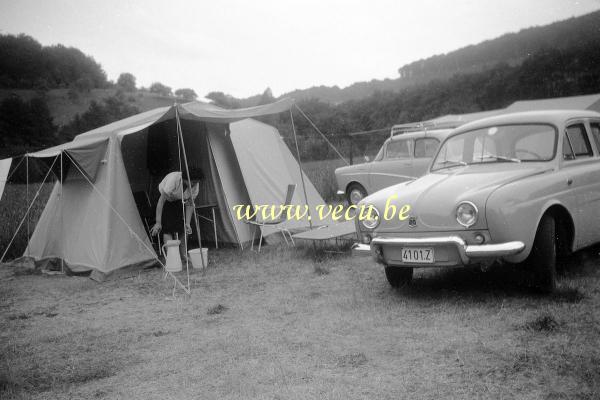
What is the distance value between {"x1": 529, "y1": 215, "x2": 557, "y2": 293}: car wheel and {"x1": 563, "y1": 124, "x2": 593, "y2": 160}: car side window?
92 centimetres

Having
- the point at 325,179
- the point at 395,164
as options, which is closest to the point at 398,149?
the point at 395,164

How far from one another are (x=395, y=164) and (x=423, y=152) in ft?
2.35

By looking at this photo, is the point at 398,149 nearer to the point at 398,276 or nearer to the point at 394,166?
the point at 394,166

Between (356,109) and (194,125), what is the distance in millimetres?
55135

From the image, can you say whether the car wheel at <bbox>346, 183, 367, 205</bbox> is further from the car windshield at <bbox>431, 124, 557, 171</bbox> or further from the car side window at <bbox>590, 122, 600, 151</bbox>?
the car side window at <bbox>590, 122, 600, 151</bbox>

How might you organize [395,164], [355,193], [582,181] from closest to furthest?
1. [582,181]
2. [395,164]
3. [355,193]

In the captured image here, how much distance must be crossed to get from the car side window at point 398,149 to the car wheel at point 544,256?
579 cm

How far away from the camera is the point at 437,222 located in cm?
409

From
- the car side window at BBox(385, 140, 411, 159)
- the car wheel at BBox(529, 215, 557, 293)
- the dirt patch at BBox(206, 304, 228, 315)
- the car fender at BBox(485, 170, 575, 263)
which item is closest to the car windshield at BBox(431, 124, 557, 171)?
the car fender at BBox(485, 170, 575, 263)

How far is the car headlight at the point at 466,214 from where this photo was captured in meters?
3.91

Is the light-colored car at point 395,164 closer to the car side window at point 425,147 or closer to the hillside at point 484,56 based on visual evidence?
the car side window at point 425,147

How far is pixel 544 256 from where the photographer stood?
4.03 m

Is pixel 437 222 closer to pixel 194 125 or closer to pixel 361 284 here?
pixel 361 284

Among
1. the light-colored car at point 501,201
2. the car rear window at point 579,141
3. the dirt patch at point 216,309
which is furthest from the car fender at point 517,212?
the dirt patch at point 216,309
